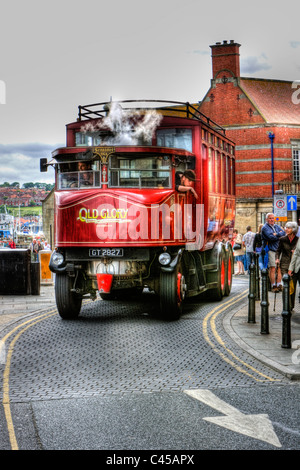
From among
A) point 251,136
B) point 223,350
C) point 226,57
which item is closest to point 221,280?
point 223,350

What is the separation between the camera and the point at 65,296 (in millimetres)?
12109

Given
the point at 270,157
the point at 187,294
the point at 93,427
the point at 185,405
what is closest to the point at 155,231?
the point at 187,294

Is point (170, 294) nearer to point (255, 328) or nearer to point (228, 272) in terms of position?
point (255, 328)

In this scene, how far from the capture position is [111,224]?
11.5 m

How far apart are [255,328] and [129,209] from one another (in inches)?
122

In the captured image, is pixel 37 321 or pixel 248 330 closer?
pixel 248 330

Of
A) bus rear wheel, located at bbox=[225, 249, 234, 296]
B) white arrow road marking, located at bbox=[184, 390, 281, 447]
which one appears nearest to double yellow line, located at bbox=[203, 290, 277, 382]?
white arrow road marking, located at bbox=[184, 390, 281, 447]

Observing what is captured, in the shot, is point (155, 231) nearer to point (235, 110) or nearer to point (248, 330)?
point (248, 330)

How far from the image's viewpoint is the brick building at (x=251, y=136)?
133 ft

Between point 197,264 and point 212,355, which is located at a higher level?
point 197,264

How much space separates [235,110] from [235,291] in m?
25.0

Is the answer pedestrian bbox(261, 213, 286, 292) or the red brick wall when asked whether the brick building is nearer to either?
the red brick wall

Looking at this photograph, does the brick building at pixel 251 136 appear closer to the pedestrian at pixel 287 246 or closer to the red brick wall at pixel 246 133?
the red brick wall at pixel 246 133

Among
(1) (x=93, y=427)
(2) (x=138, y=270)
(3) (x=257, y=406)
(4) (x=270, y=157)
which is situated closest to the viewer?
(1) (x=93, y=427)
